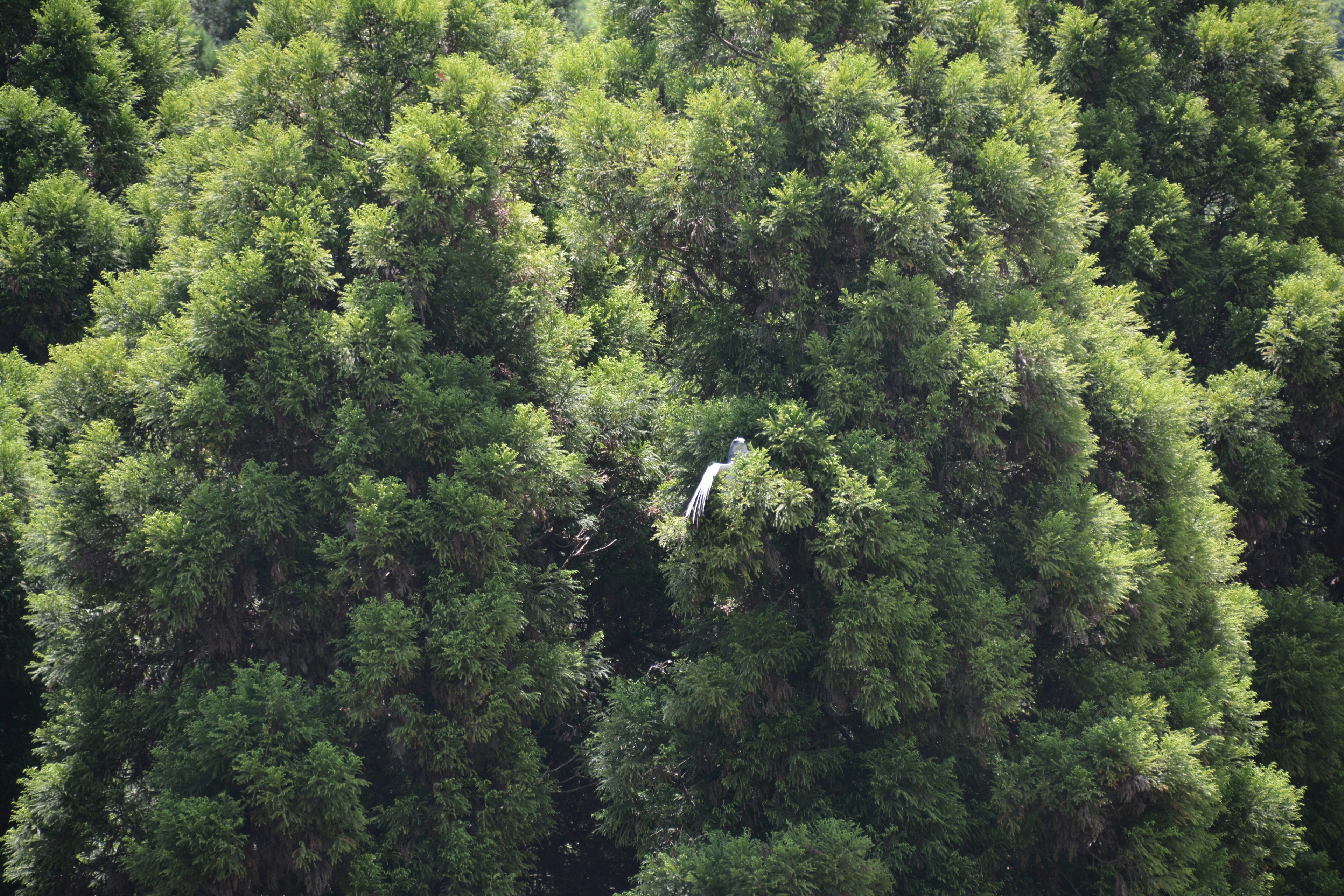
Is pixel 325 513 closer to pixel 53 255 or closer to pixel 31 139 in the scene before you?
pixel 53 255

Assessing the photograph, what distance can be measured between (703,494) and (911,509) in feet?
5.55

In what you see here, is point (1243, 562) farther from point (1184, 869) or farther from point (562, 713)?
point (562, 713)

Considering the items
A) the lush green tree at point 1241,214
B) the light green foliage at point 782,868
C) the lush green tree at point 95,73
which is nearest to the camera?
the light green foliage at point 782,868

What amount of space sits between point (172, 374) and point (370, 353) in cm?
157

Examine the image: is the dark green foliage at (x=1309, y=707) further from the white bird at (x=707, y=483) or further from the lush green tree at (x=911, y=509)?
the white bird at (x=707, y=483)

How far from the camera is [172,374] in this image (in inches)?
317

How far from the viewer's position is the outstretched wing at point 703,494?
714 centimetres

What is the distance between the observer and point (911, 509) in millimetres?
7652

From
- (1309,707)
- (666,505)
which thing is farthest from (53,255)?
(1309,707)

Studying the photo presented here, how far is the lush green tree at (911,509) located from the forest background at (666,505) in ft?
0.13

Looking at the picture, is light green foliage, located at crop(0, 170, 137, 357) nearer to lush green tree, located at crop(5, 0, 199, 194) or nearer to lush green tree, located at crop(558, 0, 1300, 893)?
lush green tree, located at crop(5, 0, 199, 194)

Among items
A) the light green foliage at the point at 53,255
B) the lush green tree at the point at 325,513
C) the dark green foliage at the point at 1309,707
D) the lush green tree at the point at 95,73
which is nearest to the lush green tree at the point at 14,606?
the lush green tree at the point at 325,513

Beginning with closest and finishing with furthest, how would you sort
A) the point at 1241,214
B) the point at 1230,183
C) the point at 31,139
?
the point at 1241,214, the point at 1230,183, the point at 31,139

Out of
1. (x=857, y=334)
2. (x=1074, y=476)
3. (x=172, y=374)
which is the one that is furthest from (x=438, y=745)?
(x=1074, y=476)
